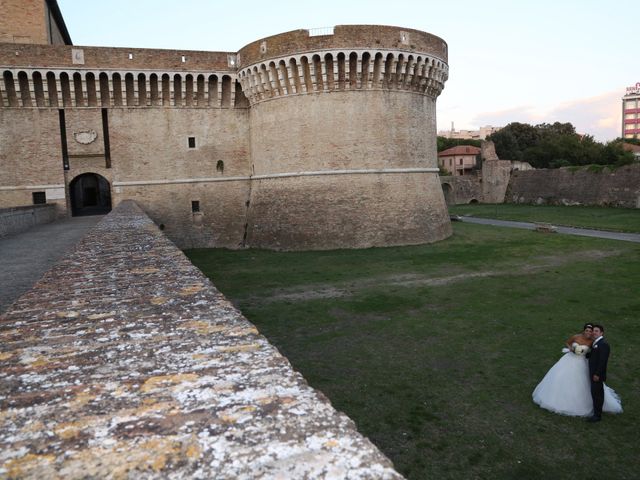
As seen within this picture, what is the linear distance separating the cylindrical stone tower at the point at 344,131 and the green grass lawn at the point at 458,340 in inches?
91.5

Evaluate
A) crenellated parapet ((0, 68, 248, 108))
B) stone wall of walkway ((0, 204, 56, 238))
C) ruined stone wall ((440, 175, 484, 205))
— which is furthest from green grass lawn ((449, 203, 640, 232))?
stone wall of walkway ((0, 204, 56, 238))

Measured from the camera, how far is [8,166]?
19.0m

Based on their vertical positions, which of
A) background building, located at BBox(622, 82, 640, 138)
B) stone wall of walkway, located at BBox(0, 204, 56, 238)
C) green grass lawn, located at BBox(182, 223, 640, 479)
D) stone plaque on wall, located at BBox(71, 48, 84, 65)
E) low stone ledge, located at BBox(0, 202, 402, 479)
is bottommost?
green grass lawn, located at BBox(182, 223, 640, 479)

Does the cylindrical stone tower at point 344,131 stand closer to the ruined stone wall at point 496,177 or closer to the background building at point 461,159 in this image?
the ruined stone wall at point 496,177

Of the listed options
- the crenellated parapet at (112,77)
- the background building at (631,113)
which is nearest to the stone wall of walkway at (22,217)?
the crenellated parapet at (112,77)

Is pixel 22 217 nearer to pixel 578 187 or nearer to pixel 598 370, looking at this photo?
pixel 598 370

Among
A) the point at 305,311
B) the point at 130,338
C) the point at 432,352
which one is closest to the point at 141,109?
the point at 305,311

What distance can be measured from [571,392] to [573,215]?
2485 cm

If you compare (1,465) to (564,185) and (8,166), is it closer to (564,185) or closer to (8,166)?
(8,166)

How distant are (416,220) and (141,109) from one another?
11.6 m

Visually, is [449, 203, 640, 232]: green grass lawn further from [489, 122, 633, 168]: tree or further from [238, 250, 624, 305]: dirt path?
[238, 250, 624, 305]: dirt path

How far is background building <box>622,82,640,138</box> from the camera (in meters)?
93.6

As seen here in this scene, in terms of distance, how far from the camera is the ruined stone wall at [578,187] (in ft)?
96.5

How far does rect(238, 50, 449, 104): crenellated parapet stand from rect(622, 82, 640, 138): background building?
9204cm
